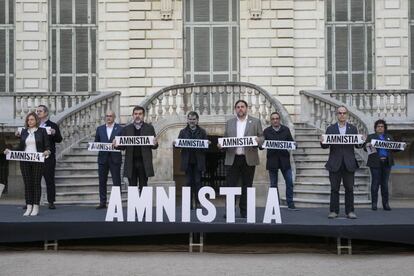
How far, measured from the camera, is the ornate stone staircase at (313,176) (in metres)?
14.7

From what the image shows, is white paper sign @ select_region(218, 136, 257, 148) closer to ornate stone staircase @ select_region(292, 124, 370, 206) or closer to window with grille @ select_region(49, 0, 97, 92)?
ornate stone staircase @ select_region(292, 124, 370, 206)

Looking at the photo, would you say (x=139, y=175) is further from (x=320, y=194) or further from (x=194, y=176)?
(x=320, y=194)

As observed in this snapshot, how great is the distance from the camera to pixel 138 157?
1220 cm

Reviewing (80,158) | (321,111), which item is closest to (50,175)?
(80,158)

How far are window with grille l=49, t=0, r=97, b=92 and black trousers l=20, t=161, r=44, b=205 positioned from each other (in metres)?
8.50

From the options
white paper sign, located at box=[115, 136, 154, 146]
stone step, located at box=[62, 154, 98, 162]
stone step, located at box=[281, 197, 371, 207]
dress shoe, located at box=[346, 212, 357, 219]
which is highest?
white paper sign, located at box=[115, 136, 154, 146]

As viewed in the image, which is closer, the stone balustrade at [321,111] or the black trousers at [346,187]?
the black trousers at [346,187]

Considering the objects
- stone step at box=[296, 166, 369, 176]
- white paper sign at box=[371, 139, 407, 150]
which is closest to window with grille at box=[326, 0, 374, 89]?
stone step at box=[296, 166, 369, 176]

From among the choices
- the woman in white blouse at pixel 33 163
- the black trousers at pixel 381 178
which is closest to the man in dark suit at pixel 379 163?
the black trousers at pixel 381 178

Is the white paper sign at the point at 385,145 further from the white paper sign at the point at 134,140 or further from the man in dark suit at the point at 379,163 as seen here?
the white paper sign at the point at 134,140

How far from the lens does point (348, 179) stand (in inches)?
455

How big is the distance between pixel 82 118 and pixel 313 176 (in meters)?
5.73

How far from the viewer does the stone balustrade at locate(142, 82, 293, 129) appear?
16.6m

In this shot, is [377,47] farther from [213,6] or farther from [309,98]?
[213,6]
